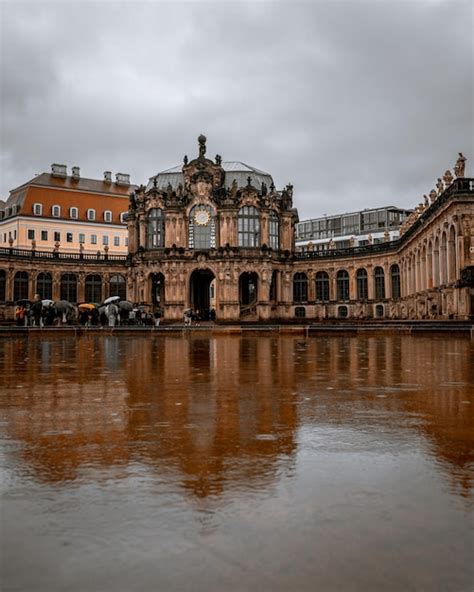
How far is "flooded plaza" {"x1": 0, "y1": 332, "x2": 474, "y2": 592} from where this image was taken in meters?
2.74

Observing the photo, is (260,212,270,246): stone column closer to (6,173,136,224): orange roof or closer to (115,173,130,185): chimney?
(6,173,136,224): orange roof

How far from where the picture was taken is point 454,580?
267 cm

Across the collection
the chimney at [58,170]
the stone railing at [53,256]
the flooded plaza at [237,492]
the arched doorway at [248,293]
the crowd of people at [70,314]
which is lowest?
the flooded plaza at [237,492]

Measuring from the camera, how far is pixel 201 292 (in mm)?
77125

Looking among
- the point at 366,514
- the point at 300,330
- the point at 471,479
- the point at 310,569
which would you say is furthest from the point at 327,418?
the point at 300,330

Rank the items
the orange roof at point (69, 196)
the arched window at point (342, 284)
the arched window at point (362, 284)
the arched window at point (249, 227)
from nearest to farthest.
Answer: the arched window at point (249, 227) → the arched window at point (362, 284) → the arched window at point (342, 284) → the orange roof at point (69, 196)

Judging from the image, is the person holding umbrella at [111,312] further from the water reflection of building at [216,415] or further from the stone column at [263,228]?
the water reflection of building at [216,415]

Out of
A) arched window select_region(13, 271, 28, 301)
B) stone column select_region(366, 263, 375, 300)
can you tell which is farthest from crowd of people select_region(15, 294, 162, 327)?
stone column select_region(366, 263, 375, 300)

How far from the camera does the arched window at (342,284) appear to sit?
241 feet

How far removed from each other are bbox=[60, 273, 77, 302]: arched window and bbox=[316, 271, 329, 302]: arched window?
30.0 metres

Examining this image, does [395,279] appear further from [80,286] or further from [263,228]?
[80,286]

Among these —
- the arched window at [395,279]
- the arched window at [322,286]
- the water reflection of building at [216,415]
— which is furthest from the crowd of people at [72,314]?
the water reflection of building at [216,415]

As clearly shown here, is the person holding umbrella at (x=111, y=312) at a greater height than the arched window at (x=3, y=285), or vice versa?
the arched window at (x=3, y=285)

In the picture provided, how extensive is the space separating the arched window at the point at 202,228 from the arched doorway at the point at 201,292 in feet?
10.2
